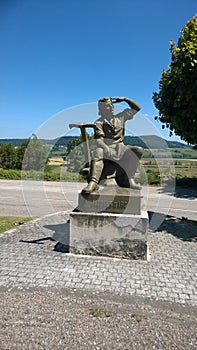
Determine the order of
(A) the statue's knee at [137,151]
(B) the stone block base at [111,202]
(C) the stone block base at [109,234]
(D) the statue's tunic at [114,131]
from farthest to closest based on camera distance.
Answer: (D) the statue's tunic at [114,131] → (A) the statue's knee at [137,151] → (B) the stone block base at [111,202] → (C) the stone block base at [109,234]

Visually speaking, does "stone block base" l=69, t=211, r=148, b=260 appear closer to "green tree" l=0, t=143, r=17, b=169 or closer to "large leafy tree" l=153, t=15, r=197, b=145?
"large leafy tree" l=153, t=15, r=197, b=145

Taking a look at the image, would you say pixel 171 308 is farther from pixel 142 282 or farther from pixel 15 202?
pixel 15 202

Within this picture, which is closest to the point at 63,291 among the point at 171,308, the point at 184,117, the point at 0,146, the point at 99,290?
the point at 99,290

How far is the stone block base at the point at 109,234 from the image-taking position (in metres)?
4.72

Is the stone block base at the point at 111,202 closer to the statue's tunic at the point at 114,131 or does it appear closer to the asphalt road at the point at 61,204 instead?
the statue's tunic at the point at 114,131

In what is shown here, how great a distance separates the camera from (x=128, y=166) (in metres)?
5.42

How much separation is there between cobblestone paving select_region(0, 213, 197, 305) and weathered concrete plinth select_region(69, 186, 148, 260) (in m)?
0.22

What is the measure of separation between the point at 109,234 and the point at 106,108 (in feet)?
9.20

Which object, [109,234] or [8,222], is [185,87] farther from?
[8,222]

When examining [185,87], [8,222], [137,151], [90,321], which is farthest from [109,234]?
[185,87]

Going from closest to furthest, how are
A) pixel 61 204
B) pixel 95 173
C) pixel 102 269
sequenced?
1. pixel 102 269
2. pixel 95 173
3. pixel 61 204

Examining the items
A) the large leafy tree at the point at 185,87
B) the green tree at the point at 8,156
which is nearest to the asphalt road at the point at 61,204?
the large leafy tree at the point at 185,87

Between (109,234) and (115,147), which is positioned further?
(115,147)

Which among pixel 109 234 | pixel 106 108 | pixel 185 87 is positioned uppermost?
pixel 185 87
